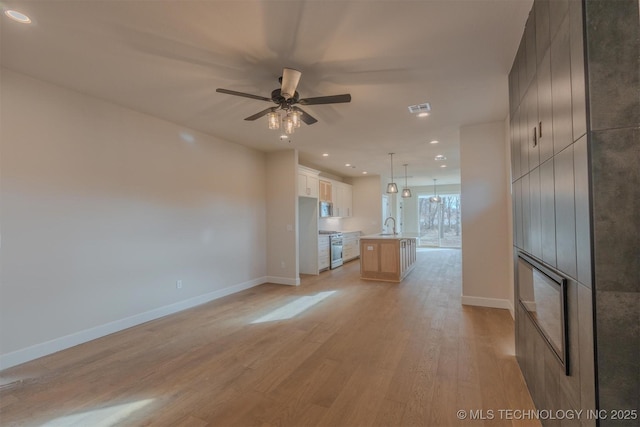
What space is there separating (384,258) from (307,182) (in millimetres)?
2430

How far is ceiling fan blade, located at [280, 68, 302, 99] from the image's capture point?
230cm

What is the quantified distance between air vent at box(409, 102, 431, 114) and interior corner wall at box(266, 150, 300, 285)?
275cm

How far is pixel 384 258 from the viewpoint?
6.14 m

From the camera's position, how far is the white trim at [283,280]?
5.84 metres

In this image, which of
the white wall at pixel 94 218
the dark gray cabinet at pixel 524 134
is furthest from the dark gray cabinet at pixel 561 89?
the white wall at pixel 94 218

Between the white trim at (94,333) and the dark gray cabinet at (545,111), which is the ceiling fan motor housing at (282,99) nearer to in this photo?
the dark gray cabinet at (545,111)

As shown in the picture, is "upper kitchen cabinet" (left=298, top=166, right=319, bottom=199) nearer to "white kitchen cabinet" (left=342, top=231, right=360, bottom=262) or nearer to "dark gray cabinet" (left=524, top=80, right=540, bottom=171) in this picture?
"white kitchen cabinet" (left=342, top=231, right=360, bottom=262)

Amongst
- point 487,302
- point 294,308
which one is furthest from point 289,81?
point 487,302

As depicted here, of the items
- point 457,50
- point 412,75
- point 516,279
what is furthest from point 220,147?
point 516,279

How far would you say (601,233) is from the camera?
3.76ft

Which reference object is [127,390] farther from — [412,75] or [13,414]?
[412,75]

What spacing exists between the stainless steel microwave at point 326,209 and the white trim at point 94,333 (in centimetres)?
343

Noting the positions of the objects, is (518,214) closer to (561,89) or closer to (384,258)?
(561,89)

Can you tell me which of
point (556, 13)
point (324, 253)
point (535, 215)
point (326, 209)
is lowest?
point (324, 253)
